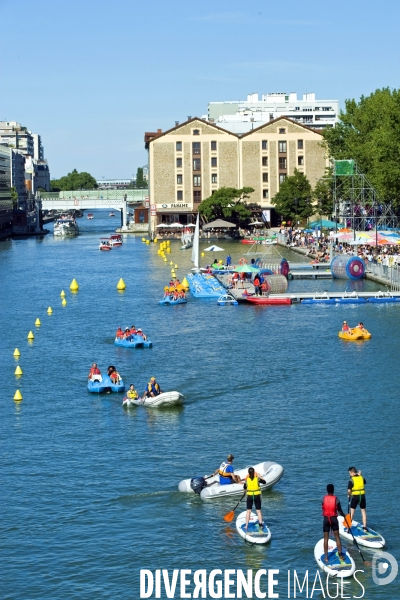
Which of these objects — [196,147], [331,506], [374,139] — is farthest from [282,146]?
[331,506]

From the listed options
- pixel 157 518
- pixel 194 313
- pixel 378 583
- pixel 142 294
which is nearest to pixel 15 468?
pixel 157 518

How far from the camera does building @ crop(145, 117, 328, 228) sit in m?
156

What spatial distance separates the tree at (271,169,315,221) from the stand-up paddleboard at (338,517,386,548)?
119852 mm

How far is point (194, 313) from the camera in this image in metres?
70.8

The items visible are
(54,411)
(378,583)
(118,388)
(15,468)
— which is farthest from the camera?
(118,388)

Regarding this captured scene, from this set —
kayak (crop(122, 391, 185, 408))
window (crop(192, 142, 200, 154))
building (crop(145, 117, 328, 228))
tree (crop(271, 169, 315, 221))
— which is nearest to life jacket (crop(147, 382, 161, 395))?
kayak (crop(122, 391, 185, 408))

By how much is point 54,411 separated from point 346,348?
18.9 metres

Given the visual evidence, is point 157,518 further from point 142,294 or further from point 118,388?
point 142,294

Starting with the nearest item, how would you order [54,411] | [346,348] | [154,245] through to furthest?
[54,411] → [346,348] → [154,245]

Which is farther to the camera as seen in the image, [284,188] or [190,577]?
[284,188]

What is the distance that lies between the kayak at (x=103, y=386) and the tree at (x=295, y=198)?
4058 inches

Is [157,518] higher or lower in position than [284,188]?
lower

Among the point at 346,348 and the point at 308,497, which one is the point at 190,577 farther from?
the point at 346,348

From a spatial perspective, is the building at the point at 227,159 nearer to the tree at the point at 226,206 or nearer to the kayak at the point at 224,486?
the tree at the point at 226,206
